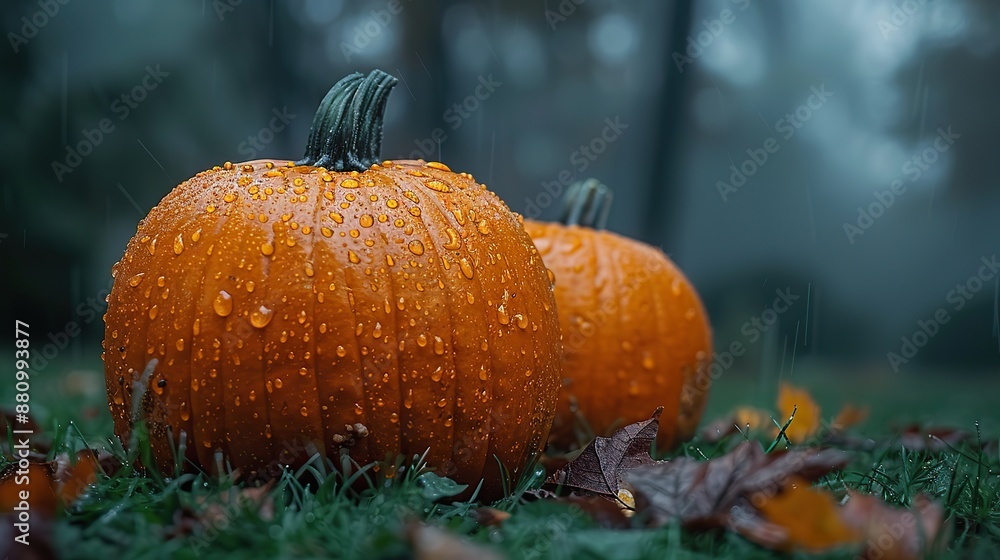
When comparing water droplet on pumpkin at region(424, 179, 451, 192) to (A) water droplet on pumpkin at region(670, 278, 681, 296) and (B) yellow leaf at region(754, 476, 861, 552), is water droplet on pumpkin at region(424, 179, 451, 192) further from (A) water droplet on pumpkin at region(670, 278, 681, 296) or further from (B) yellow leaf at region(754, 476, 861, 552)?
(A) water droplet on pumpkin at region(670, 278, 681, 296)

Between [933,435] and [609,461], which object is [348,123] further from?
[933,435]

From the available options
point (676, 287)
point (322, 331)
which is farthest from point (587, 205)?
point (322, 331)

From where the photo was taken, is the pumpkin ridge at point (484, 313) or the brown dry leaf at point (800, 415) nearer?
the pumpkin ridge at point (484, 313)

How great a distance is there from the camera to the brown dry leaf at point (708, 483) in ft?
4.91

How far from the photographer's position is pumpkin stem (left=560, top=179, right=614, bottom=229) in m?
3.32

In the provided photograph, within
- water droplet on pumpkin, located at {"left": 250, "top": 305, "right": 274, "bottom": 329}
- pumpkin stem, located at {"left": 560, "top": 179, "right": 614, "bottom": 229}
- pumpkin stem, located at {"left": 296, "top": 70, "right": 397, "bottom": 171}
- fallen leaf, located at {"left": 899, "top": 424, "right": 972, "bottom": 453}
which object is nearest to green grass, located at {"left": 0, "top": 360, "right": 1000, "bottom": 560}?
water droplet on pumpkin, located at {"left": 250, "top": 305, "right": 274, "bottom": 329}

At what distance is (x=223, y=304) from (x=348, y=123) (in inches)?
23.6

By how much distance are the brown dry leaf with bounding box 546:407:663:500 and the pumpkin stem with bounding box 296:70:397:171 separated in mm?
937

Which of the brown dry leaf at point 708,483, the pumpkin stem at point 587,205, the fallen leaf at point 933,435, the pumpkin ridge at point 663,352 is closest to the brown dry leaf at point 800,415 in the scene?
the fallen leaf at point 933,435

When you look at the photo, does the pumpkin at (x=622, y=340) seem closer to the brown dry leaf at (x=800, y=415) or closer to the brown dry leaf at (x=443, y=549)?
the brown dry leaf at (x=800, y=415)

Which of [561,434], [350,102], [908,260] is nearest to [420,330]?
[350,102]

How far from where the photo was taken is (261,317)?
174cm

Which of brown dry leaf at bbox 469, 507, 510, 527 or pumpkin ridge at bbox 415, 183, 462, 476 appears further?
pumpkin ridge at bbox 415, 183, 462, 476

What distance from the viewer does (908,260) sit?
7.98 metres
